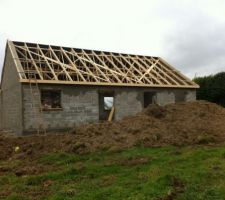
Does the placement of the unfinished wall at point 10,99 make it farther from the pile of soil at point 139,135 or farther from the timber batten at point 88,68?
the pile of soil at point 139,135

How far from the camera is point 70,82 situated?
1752cm

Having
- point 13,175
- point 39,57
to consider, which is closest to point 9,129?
point 39,57

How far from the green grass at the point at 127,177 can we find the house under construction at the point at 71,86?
5930mm

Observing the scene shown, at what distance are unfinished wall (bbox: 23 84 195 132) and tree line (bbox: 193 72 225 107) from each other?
23.2 feet

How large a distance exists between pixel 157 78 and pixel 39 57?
316 inches

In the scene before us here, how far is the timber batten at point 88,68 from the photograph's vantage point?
59.1ft

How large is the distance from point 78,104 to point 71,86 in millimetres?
1059

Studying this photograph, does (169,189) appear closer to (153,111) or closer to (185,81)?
(153,111)

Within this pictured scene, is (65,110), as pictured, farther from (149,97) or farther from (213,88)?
(213,88)

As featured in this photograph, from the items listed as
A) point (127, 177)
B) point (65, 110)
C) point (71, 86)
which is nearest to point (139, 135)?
point (127, 177)

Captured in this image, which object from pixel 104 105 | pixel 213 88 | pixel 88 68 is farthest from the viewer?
pixel 213 88

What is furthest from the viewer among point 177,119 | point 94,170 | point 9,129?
point 9,129

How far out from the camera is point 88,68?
19891mm

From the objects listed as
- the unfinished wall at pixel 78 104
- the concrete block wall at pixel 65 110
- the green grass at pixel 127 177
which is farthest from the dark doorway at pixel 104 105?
the green grass at pixel 127 177
